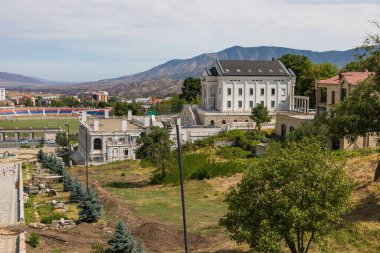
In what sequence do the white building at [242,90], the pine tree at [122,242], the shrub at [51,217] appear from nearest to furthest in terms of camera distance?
the pine tree at [122,242] < the shrub at [51,217] < the white building at [242,90]

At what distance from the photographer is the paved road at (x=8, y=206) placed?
2713 centimetres

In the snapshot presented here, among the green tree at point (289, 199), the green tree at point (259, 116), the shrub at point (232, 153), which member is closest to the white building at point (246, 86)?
the green tree at point (259, 116)

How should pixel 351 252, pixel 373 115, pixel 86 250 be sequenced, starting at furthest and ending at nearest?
1. pixel 373 115
2. pixel 86 250
3. pixel 351 252

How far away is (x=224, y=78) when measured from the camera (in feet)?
248

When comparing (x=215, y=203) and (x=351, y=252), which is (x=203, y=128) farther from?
(x=351, y=252)

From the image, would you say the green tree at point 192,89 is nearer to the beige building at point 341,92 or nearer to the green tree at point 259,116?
the green tree at point 259,116

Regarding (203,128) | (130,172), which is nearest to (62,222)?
(130,172)

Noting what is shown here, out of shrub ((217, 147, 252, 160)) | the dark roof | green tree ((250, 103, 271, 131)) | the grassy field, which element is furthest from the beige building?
the grassy field

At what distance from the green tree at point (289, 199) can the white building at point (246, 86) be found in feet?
179

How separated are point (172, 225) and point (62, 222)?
6.81m

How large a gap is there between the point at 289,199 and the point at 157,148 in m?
29.0

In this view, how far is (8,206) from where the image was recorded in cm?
3819

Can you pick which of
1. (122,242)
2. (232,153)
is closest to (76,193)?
(122,242)

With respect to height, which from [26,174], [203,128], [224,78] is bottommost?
[26,174]
